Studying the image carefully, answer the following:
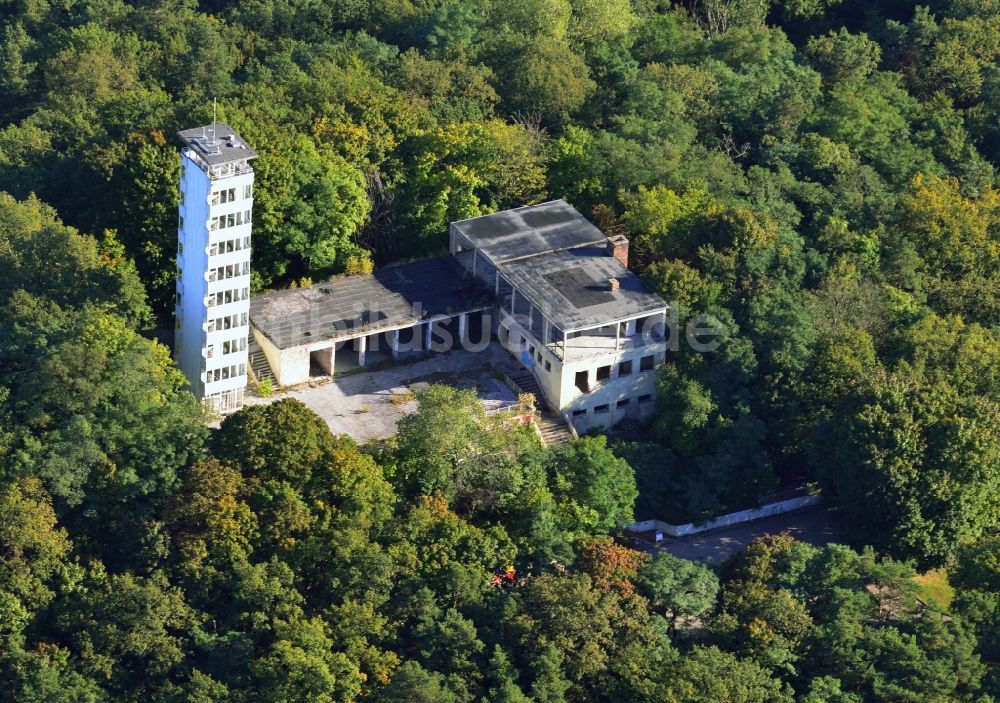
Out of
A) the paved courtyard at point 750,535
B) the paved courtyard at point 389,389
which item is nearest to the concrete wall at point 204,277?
the paved courtyard at point 389,389

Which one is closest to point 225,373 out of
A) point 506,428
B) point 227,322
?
point 227,322

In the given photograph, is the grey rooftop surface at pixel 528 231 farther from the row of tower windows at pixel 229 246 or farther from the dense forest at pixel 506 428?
the row of tower windows at pixel 229 246

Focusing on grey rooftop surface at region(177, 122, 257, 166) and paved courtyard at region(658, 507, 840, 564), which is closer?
grey rooftop surface at region(177, 122, 257, 166)

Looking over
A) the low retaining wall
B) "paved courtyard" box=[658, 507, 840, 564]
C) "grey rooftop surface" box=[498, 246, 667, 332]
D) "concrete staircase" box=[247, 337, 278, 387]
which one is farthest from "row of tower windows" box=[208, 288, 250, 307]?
"paved courtyard" box=[658, 507, 840, 564]

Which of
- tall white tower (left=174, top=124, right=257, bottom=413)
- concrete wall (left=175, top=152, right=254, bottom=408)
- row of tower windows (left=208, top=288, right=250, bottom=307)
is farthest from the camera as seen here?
row of tower windows (left=208, top=288, right=250, bottom=307)

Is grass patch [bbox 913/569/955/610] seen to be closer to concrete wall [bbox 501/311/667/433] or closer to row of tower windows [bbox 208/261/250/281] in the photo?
concrete wall [bbox 501/311/667/433]

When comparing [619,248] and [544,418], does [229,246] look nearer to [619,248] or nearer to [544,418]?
[544,418]
